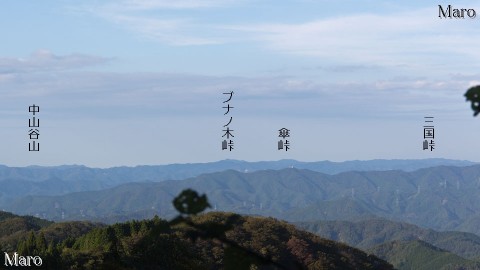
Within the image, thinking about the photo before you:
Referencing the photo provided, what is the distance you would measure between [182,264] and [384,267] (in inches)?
3184

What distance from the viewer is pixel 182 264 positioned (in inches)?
3767

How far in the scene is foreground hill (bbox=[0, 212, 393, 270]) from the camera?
7878cm

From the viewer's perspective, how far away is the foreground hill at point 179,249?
78.8 m

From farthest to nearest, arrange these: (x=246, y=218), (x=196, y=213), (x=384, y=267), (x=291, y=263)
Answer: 1. (x=246, y=218)
2. (x=384, y=267)
3. (x=291, y=263)
4. (x=196, y=213)

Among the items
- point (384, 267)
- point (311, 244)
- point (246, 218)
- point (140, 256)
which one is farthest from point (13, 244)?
point (140, 256)

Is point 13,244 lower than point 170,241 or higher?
lower

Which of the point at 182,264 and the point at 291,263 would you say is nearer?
the point at 291,263

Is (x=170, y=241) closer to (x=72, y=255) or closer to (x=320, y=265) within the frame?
(x=72, y=255)

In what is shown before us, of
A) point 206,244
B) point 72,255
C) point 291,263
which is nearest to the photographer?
point 291,263

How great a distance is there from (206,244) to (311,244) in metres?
36.3

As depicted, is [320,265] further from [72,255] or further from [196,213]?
[196,213]

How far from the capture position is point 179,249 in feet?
339

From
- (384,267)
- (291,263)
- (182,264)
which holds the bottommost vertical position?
(384,267)

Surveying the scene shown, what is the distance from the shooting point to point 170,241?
103500mm
